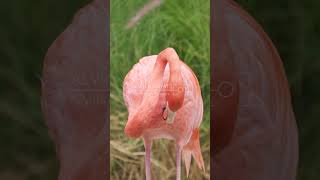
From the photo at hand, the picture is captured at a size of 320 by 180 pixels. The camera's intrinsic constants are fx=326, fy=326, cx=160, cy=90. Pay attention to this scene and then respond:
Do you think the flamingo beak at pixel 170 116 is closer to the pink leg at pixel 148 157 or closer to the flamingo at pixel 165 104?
the flamingo at pixel 165 104

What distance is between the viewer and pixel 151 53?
1.23 metres

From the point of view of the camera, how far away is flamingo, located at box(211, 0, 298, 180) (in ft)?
3.96

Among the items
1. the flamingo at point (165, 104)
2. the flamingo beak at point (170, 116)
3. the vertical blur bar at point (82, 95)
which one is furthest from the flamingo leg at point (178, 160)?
the vertical blur bar at point (82, 95)

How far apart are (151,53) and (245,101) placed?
1.29 feet

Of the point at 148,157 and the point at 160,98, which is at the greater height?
the point at 160,98

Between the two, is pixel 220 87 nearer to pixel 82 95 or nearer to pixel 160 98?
pixel 160 98

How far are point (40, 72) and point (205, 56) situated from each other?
2.06ft

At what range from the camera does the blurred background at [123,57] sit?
122 centimetres

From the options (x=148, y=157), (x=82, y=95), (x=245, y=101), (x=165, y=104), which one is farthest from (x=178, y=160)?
(x=82, y=95)

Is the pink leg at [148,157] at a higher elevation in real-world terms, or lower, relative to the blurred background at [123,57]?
lower

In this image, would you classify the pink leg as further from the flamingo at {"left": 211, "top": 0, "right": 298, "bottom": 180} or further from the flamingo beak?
the flamingo at {"left": 211, "top": 0, "right": 298, "bottom": 180}

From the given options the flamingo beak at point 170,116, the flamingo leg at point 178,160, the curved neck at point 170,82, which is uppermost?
Result: the curved neck at point 170,82

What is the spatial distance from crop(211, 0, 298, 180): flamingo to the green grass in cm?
4

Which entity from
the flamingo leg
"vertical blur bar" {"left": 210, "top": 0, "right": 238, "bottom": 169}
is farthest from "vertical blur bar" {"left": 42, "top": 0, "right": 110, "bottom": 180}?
"vertical blur bar" {"left": 210, "top": 0, "right": 238, "bottom": 169}
